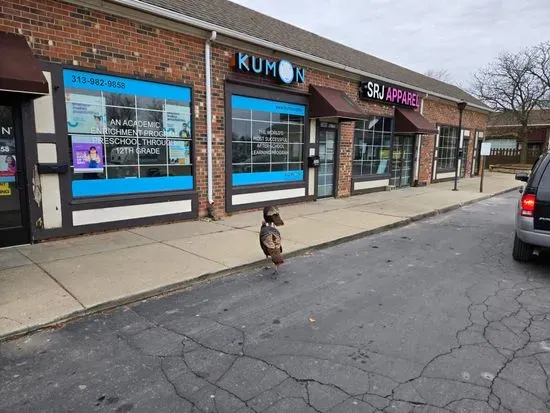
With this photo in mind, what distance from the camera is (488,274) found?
18.9 feet

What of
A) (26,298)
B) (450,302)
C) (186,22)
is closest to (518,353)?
(450,302)

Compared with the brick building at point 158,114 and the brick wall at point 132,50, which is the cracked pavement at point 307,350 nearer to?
the brick building at point 158,114

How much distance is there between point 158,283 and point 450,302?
140 inches

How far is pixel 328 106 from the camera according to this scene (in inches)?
428

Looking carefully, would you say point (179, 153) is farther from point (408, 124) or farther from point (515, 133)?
point (515, 133)

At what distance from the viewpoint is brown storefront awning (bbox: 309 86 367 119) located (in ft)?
35.6

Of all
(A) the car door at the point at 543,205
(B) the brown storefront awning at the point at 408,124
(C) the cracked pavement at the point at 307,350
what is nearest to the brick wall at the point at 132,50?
(C) the cracked pavement at the point at 307,350

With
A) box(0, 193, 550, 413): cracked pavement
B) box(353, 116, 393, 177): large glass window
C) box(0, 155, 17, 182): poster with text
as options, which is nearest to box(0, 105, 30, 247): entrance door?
box(0, 155, 17, 182): poster with text

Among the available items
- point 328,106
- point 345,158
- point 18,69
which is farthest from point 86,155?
point 345,158

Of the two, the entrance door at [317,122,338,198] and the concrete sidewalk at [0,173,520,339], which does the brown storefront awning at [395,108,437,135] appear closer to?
the entrance door at [317,122,338,198]

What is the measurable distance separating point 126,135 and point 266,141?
12.7 feet

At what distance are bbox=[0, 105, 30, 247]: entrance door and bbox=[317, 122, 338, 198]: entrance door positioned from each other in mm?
8019

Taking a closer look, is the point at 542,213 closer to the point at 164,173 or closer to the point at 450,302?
the point at 450,302

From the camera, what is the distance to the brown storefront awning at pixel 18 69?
5477 mm
